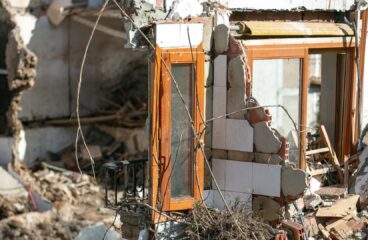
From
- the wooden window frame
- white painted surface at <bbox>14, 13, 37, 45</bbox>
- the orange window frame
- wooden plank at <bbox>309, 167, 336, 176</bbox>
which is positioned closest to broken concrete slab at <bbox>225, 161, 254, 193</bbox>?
the orange window frame

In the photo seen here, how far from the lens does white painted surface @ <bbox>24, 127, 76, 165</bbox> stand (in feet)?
53.8

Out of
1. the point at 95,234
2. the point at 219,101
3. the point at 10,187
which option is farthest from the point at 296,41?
the point at 10,187

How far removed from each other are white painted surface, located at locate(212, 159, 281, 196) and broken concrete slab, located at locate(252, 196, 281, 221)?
0.31 feet

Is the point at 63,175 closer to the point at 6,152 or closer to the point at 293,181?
the point at 6,152

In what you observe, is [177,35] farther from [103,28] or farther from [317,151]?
[103,28]

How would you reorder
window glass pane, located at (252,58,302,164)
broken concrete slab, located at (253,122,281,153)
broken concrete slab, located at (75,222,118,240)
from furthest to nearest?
window glass pane, located at (252,58,302,164) → broken concrete slab, located at (75,222,118,240) → broken concrete slab, located at (253,122,281,153)

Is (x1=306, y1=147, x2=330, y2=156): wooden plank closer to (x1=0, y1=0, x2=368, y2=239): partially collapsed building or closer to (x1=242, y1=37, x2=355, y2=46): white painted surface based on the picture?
(x1=0, y1=0, x2=368, y2=239): partially collapsed building

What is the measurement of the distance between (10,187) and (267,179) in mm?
7143

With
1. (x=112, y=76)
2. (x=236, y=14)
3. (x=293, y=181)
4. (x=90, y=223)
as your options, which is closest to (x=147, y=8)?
(x=236, y=14)

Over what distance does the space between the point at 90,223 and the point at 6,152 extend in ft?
8.71

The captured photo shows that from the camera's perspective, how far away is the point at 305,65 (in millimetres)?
9891

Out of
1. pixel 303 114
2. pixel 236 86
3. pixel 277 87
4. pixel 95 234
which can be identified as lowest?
pixel 95 234

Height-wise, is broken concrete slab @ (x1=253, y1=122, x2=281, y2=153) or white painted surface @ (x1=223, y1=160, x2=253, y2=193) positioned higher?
broken concrete slab @ (x1=253, y1=122, x2=281, y2=153)

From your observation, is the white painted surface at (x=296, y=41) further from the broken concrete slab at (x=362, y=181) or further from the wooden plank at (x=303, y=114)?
the broken concrete slab at (x=362, y=181)
